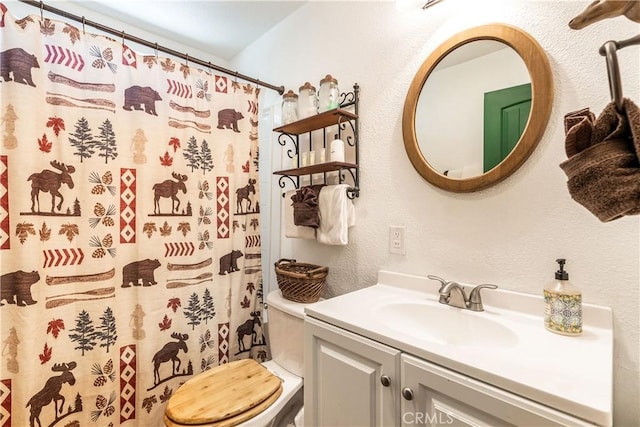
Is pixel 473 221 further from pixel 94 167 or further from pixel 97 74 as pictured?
pixel 97 74

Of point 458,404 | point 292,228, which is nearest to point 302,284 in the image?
point 292,228

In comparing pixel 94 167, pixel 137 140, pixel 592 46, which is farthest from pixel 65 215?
pixel 592 46

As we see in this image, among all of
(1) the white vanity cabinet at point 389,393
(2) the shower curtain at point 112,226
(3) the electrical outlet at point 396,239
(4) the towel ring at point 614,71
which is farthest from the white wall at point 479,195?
(2) the shower curtain at point 112,226

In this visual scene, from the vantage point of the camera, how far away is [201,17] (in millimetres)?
1870

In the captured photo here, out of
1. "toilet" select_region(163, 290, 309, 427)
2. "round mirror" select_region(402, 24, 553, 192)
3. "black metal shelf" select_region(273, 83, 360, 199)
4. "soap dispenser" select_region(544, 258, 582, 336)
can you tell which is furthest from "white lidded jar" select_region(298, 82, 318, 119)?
"soap dispenser" select_region(544, 258, 582, 336)

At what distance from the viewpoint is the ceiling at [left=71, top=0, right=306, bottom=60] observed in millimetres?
1751

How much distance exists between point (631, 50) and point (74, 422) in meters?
2.34

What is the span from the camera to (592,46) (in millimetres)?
839

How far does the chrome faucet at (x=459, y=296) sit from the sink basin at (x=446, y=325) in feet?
0.07

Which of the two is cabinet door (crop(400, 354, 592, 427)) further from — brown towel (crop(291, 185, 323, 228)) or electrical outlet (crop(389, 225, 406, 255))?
brown towel (crop(291, 185, 323, 228))

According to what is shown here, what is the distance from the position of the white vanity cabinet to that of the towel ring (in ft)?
1.87

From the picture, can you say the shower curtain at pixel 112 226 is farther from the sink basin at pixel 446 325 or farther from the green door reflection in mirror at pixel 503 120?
the green door reflection in mirror at pixel 503 120

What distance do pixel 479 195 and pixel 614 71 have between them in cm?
58

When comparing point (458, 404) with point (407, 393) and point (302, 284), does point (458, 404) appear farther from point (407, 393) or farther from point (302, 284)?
point (302, 284)
